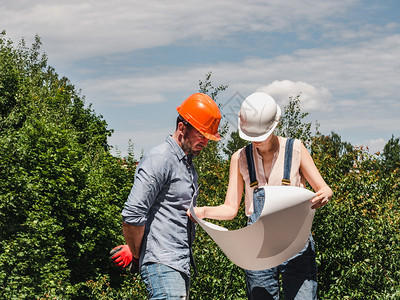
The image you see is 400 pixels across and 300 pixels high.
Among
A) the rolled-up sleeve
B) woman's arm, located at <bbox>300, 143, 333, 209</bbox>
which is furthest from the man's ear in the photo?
woman's arm, located at <bbox>300, 143, 333, 209</bbox>

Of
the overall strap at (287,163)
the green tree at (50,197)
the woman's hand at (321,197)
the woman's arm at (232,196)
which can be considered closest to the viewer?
the woman's hand at (321,197)

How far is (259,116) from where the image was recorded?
3193 millimetres

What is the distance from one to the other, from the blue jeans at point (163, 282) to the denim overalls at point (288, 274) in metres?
0.58

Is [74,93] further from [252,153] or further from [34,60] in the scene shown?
[252,153]

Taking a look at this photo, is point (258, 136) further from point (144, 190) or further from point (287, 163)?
point (144, 190)

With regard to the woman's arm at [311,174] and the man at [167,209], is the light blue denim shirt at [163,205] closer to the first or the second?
the man at [167,209]

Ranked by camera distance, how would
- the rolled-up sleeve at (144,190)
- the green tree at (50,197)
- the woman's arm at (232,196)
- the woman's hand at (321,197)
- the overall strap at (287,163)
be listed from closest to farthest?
the rolled-up sleeve at (144,190), the woman's hand at (321,197), the overall strap at (287,163), the woman's arm at (232,196), the green tree at (50,197)

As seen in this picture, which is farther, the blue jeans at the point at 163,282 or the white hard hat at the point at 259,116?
the white hard hat at the point at 259,116

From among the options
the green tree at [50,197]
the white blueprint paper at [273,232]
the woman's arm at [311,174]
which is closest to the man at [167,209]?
the white blueprint paper at [273,232]

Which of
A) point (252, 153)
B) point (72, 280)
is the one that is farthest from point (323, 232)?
point (72, 280)

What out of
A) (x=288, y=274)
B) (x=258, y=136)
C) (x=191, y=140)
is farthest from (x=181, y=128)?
(x=288, y=274)

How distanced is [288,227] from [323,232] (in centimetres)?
323

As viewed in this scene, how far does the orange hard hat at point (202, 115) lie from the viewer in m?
3.17

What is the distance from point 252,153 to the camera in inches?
133
